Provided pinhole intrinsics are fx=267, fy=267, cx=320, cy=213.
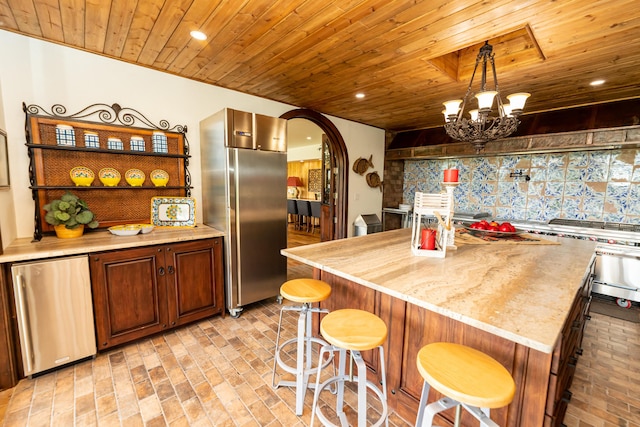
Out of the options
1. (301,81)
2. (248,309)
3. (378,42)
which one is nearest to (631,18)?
(378,42)

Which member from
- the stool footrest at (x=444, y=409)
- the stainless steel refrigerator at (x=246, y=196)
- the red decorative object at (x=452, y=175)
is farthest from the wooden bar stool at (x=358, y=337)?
the stainless steel refrigerator at (x=246, y=196)

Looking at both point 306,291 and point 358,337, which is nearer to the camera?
point 358,337

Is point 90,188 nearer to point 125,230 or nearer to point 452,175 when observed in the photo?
point 125,230

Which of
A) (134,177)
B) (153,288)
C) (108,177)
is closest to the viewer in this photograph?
(153,288)

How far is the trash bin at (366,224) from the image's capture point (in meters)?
4.60

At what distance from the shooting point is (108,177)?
239cm

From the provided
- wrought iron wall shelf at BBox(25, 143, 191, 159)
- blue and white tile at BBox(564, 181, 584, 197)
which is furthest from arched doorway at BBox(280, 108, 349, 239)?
blue and white tile at BBox(564, 181, 584, 197)

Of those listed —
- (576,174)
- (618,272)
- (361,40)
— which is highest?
(361,40)

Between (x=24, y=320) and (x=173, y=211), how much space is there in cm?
130

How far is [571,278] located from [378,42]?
6.42 ft

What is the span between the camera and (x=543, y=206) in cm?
389

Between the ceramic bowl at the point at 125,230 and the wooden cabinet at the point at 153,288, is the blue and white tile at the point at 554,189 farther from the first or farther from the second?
the ceramic bowl at the point at 125,230

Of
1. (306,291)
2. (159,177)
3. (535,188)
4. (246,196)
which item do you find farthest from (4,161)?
(535,188)

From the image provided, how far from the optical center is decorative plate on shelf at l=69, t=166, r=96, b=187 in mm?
2250
